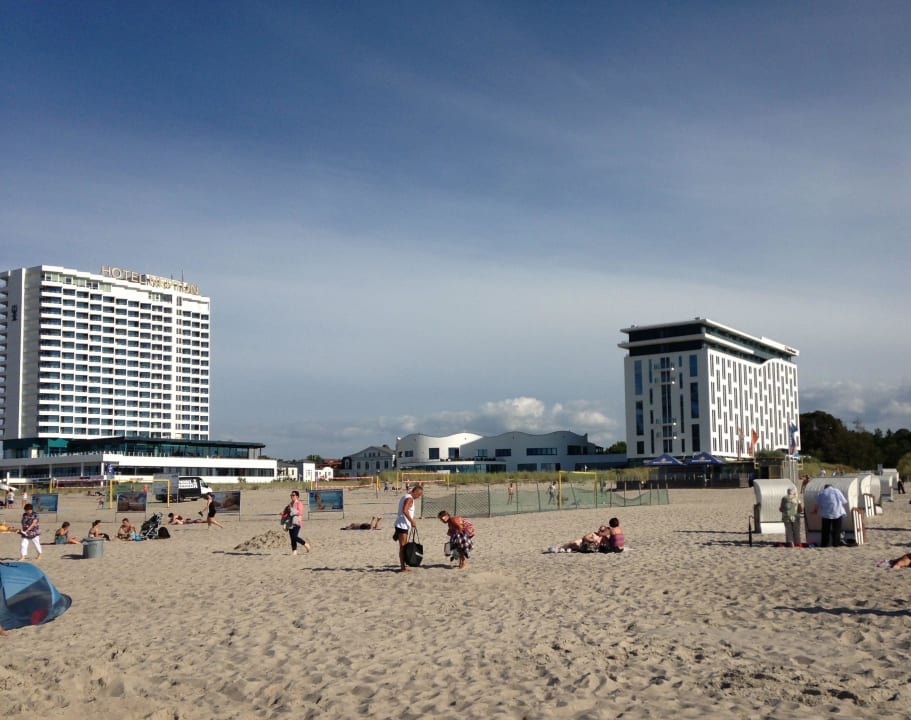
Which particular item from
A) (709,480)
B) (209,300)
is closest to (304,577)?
(709,480)

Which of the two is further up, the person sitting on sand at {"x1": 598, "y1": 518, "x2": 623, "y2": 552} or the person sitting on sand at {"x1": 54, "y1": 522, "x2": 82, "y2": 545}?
the person sitting on sand at {"x1": 598, "y1": 518, "x2": 623, "y2": 552}

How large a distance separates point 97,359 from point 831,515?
145809 millimetres

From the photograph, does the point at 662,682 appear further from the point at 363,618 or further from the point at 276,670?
the point at 363,618

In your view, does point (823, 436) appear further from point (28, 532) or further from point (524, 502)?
point (28, 532)

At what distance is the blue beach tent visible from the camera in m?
11.3

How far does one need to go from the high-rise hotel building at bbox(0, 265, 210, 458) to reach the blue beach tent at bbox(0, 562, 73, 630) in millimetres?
134362

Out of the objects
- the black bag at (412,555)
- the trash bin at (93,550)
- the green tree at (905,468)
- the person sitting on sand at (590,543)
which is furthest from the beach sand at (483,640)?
the green tree at (905,468)

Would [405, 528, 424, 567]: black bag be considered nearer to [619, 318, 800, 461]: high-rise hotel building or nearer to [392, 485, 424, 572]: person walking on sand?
[392, 485, 424, 572]: person walking on sand

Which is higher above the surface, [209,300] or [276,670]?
[209,300]

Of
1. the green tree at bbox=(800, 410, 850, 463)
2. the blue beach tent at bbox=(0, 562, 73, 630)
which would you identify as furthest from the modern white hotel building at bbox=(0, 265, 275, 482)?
the blue beach tent at bbox=(0, 562, 73, 630)

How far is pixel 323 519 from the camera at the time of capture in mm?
33562

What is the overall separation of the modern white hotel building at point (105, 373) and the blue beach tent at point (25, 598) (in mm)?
113588

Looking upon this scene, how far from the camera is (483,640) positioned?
978cm

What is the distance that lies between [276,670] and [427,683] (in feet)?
5.44
